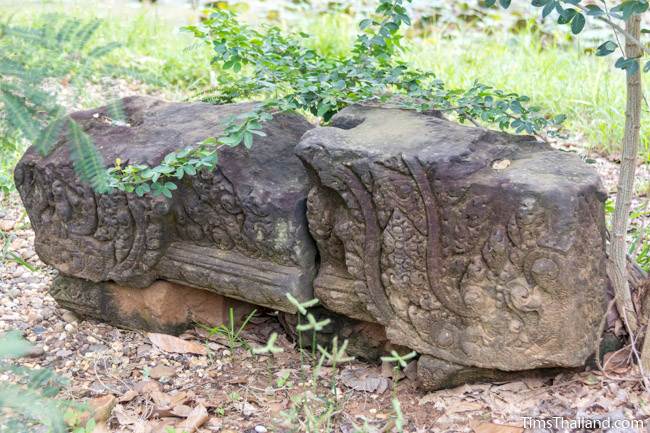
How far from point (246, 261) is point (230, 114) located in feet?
1.85

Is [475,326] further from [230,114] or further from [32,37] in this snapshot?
[32,37]

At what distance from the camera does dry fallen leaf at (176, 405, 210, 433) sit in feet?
8.05

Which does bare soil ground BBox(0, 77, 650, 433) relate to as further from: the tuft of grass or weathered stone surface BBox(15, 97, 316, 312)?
the tuft of grass

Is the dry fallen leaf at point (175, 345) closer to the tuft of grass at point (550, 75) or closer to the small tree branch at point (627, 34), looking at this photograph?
the small tree branch at point (627, 34)

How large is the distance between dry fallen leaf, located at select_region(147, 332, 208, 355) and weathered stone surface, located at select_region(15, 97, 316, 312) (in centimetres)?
22

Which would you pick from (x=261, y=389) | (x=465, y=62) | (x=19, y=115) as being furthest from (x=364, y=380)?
(x=465, y=62)

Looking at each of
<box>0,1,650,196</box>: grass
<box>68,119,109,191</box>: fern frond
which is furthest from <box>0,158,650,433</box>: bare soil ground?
<box>0,1,650,196</box>: grass

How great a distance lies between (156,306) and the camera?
9.64 feet

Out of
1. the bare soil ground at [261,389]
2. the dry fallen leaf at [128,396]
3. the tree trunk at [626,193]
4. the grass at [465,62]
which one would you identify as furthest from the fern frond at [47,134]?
the grass at [465,62]

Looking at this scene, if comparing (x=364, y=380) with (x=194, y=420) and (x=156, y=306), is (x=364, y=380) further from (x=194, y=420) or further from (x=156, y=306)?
(x=156, y=306)

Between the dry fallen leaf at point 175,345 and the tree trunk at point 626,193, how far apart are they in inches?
55.4

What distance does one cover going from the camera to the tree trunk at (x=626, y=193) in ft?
7.88

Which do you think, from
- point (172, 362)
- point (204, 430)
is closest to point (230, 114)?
point (172, 362)

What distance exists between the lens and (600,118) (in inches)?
172
